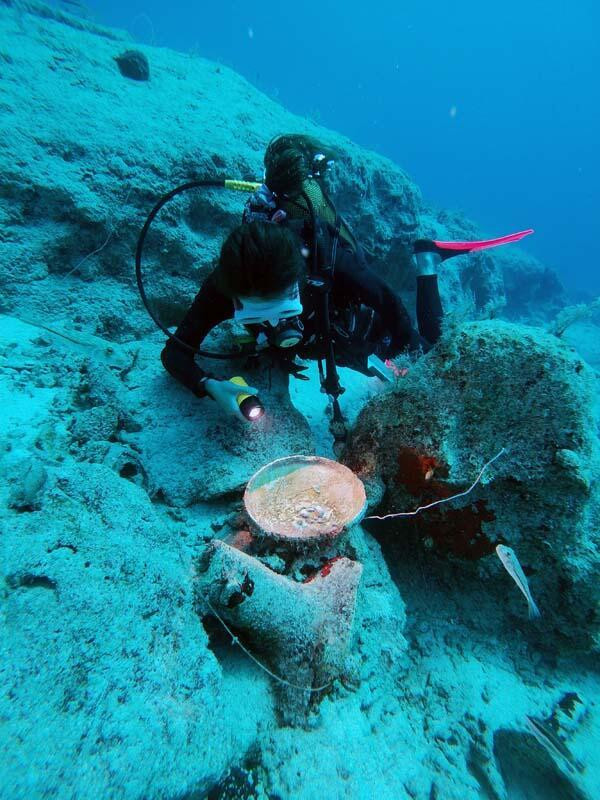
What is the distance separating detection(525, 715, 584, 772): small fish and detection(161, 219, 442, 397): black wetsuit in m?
2.73

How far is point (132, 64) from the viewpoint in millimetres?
5188

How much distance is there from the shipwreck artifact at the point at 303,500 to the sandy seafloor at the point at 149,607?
218 millimetres

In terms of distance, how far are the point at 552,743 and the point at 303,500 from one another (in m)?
1.77

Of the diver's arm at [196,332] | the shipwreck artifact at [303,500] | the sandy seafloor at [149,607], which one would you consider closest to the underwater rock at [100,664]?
the sandy seafloor at [149,607]

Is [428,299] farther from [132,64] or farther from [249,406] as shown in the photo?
[132,64]

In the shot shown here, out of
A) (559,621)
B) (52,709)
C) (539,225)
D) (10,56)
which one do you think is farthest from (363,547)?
(539,225)

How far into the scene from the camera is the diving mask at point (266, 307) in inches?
95.2

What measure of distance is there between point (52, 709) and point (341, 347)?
9.73ft

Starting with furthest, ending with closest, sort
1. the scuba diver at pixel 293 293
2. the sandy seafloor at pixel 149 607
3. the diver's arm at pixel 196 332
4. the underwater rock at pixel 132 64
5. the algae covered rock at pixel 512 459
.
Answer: the underwater rock at pixel 132 64, the diver's arm at pixel 196 332, the scuba diver at pixel 293 293, the algae covered rock at pixel 512 459, the sandy seafloor at pixel 149 607

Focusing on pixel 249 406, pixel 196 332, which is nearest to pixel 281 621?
pixel 249 406

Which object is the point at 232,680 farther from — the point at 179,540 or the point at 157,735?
the point at 179,540

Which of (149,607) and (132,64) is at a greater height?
(132,64)

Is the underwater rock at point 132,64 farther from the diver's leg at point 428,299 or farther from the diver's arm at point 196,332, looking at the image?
the diver's leg at point 428,299

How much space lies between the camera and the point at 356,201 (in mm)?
6078
